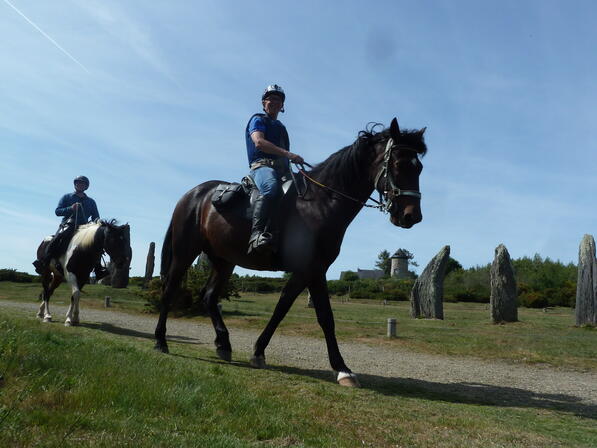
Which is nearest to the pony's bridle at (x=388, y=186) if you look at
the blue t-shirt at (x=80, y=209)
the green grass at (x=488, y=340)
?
the green grass at (x=488, y=340)

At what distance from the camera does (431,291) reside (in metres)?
20.4

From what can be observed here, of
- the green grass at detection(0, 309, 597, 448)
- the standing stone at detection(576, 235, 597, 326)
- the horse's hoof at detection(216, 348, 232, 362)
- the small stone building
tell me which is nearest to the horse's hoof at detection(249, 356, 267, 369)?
the horse's hoof at detection(216, 348, 232, 362)

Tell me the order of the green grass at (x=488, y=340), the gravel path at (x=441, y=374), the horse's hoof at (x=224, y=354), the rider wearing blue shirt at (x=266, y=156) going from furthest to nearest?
the green grass at (x=488, y=340), the horse's hoof at (x=224, y=354), the rider wearing blue shirt at (x=266, y=156), the gravel path at (x=441, y=374)

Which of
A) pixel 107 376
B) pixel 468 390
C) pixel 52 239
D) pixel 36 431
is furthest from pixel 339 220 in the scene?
pixel 52 239

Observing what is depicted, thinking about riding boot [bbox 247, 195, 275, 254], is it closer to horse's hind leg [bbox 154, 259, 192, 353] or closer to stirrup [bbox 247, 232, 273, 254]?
stirrup [bbox 247, 232, 273, 254]

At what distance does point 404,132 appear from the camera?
19.8 ft

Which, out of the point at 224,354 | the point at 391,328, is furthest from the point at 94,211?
the point at 391,328

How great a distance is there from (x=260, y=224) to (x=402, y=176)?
1902mm

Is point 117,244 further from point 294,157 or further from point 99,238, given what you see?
point 294,157

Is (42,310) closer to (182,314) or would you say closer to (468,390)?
(182,314)

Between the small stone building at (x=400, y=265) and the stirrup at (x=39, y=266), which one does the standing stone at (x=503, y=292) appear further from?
the small stone building at (x=400, y=265)

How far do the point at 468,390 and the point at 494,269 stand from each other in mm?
13262

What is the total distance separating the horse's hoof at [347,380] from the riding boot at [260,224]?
5.96 ft

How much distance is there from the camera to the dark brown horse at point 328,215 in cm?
583
